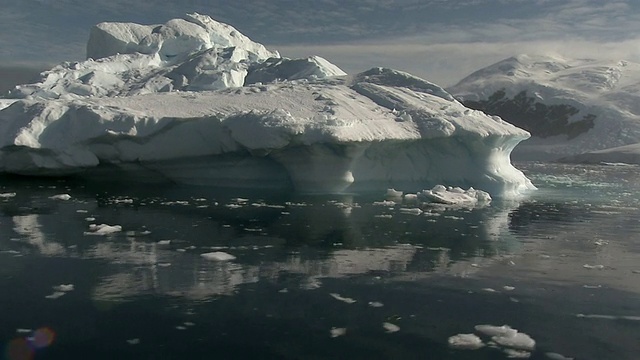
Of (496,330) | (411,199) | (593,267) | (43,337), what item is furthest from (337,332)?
(411,199)

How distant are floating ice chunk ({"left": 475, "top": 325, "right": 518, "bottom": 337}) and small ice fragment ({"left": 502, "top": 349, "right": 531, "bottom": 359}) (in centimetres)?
30

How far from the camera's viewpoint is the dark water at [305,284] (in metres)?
4.39

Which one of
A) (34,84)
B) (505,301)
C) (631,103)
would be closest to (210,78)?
(34,84)

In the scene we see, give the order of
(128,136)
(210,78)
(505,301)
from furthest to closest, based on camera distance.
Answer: (210,78)
(128,136)
(505,301)

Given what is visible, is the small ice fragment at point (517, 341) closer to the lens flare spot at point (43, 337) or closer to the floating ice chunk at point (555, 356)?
the floating ice chunk at point (555, 356)

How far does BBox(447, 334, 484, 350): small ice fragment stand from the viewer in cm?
440

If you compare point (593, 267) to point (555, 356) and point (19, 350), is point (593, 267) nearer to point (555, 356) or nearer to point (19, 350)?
point (555, 356)

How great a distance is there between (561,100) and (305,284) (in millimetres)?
63659

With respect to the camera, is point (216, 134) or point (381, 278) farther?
point (216, 134)

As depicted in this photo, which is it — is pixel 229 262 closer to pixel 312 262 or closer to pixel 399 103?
pixel 312 262

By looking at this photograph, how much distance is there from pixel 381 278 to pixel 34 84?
24.7m

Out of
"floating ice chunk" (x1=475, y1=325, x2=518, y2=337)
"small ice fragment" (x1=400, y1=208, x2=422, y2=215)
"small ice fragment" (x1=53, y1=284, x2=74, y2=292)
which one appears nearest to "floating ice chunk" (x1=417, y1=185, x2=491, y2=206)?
"small ice fragment" (x1=400, y1=208, x2=422, y2=215)

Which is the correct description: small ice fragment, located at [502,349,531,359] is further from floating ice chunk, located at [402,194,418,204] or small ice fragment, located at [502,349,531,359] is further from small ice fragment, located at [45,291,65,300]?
Answer: floating ice chunk, located at [402,194,418,204]

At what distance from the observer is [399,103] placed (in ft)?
54.8
